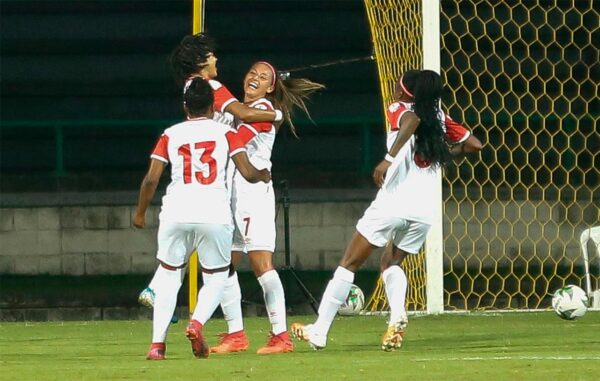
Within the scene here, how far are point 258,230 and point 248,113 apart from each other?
694mm

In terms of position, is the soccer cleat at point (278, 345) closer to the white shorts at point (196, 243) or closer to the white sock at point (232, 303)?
the white sock at point (232, 303)

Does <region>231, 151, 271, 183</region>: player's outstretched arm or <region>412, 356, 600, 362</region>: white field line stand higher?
<region>231, 151, 271, 183</region>: player's outstretched arm

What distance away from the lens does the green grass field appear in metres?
8.66

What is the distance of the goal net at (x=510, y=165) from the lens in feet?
47.5

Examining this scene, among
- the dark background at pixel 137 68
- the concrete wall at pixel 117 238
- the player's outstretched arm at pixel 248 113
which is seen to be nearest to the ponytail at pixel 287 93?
the player's outstretched arm at pixel 248 113

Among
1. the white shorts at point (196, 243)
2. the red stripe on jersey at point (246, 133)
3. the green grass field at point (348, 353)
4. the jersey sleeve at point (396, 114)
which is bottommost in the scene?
the green grass field at point (348, 353)

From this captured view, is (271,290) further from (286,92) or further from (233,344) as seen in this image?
(286,92)

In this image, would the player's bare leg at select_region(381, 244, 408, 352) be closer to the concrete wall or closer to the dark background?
the concrete wall

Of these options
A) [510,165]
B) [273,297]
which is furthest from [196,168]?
[510,165]

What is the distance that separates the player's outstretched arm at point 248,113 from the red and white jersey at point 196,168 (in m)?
0.53

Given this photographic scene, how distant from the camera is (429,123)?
416 inches

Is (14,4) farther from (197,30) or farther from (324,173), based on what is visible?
(197,30)

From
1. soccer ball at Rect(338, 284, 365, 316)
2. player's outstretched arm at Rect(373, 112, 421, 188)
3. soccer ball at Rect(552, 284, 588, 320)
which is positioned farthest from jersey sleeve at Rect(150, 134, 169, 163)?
soccer ball at Rect(338, 284, 365, 316)

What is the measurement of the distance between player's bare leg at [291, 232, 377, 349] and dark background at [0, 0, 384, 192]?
10.1m
